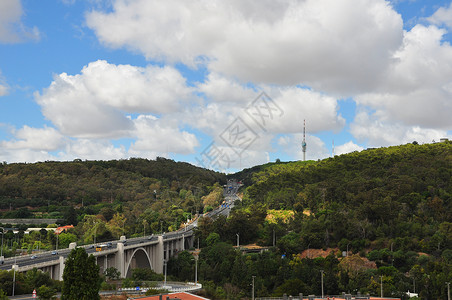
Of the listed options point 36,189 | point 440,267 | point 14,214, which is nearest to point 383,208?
point 440,267

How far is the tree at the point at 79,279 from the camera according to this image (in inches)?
1590

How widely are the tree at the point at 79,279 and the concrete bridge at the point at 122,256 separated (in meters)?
9.94

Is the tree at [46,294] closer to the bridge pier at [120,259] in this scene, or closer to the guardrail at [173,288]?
the guardrail at [173,288]

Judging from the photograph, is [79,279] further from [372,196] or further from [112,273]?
[372,196]

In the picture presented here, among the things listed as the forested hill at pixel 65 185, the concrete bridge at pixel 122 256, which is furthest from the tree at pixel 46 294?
the forested hill at pixel 65 185

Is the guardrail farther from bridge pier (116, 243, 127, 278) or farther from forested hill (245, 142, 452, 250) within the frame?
forested hill (245, 142, 452, 250)

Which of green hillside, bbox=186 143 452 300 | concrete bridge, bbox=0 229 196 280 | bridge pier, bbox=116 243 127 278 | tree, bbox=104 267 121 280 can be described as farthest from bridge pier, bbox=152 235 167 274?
tree, bbox=104 267 121 280

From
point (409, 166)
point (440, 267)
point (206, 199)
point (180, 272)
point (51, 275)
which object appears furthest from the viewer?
point (206, 199)

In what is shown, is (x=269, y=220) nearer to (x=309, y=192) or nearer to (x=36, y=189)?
(x=309, y=192)

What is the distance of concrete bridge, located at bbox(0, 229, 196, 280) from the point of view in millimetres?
56062

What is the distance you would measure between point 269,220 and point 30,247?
51456 millimetres

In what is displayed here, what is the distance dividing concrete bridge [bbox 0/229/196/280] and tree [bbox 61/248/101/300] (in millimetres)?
9938

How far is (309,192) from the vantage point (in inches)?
4323

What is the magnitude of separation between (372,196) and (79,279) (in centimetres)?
6821
